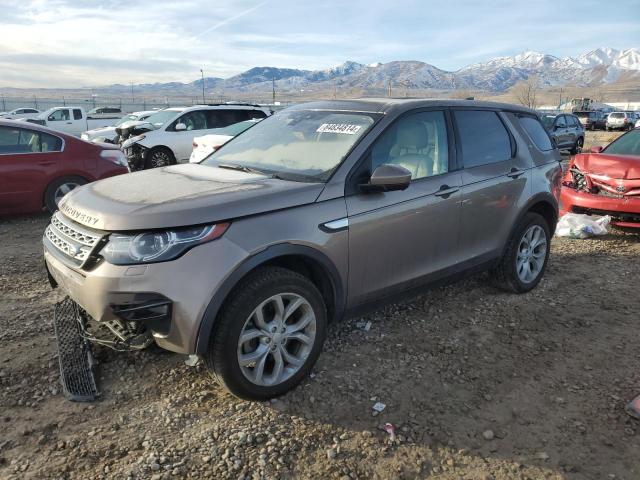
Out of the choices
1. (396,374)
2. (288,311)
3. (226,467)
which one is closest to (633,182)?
(396,374)

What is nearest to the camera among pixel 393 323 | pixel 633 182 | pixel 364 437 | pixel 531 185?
pixel 364 437

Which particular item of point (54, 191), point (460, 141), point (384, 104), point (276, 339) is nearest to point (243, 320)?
point (276, 339)

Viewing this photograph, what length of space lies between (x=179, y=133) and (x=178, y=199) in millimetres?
10453

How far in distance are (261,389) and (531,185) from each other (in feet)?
10.3

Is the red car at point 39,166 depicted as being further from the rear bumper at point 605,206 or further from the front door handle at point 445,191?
the rear bumper at point 605,206

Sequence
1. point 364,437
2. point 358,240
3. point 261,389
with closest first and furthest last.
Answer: point 364,437, point 261,389, point 358,240

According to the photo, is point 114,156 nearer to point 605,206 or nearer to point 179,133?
point 179,133

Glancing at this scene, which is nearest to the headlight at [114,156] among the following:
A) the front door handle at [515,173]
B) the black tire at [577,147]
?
the front door handle at [515,173]

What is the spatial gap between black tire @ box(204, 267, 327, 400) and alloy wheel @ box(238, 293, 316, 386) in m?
0.03

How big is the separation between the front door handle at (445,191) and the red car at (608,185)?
3886mm

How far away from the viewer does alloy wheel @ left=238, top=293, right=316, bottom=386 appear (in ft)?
9.65

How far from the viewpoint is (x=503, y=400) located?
3.21m

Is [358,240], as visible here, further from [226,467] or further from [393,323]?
[226,467]

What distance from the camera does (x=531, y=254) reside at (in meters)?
4.96
